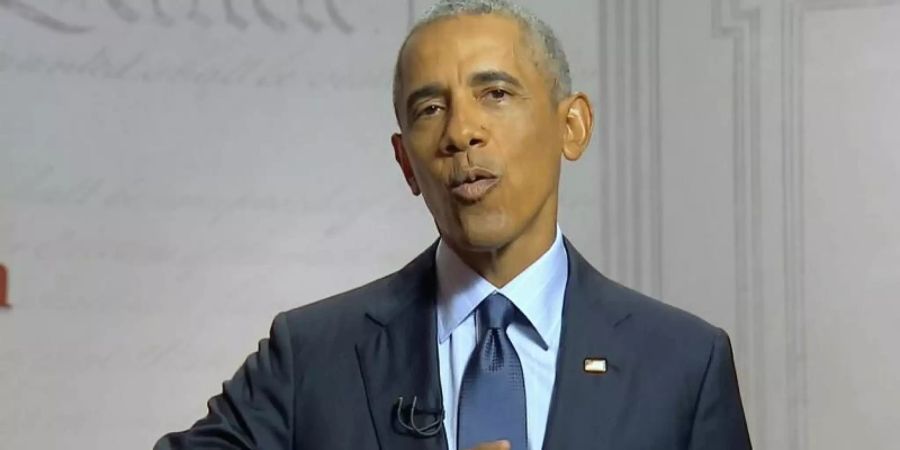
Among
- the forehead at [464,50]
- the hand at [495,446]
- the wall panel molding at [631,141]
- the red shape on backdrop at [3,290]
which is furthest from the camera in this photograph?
the wall panel molding at [631,141]

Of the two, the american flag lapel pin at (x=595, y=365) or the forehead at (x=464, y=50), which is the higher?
the forehead at (x=464, y=50)

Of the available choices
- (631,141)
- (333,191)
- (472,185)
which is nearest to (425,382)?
(472,185)

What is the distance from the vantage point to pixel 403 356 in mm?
958

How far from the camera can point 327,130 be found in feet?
5.44

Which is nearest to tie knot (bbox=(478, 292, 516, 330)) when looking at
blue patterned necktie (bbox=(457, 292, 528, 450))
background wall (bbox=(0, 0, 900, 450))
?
blue patterned necktie (bbox=(457, 292, 528, 450))

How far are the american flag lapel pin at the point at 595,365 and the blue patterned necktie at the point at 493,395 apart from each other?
5 centimetres

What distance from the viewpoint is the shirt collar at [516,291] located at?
0.97 metres

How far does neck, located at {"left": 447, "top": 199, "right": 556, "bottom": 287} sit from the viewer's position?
974mm

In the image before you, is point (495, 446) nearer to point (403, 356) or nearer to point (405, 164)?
point (403, 356)

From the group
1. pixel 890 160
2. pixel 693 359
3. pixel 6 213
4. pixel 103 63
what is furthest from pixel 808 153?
pixel 6 213

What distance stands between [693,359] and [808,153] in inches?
29.0

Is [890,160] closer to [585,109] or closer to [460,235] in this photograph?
[585,109]

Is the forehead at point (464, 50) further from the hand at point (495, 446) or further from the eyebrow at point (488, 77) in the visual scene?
the hand at point (495, 446)

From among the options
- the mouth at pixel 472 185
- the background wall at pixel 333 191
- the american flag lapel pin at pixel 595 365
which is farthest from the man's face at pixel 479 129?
the background wall at pixel 333 191
